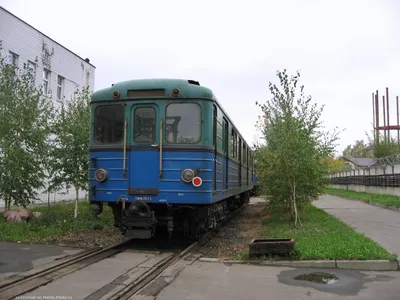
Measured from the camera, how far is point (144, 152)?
9.09 meters

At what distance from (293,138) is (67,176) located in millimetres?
7305

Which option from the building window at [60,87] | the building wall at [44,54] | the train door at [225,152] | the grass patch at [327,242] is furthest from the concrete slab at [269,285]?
the building window at [60,87]

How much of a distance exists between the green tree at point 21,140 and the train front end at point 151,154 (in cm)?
462

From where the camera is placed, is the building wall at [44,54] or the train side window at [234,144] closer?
the train side window at [234,144]

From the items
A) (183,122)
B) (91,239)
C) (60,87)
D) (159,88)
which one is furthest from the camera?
(60,87)

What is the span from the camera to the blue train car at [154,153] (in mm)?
8867

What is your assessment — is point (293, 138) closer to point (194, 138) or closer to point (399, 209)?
point (194, 138)

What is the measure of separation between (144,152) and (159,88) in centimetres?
137

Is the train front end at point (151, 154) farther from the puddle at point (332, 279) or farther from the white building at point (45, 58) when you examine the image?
the white building at point (45, 58)

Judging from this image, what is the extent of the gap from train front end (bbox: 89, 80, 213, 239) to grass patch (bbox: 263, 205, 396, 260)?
2.26 m

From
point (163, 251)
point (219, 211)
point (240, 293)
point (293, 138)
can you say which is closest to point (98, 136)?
point (163, 251)

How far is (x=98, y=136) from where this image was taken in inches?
375

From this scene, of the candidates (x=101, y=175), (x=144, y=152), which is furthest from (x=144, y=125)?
(x=101, y=175)

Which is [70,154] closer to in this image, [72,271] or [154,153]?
[154,153]
